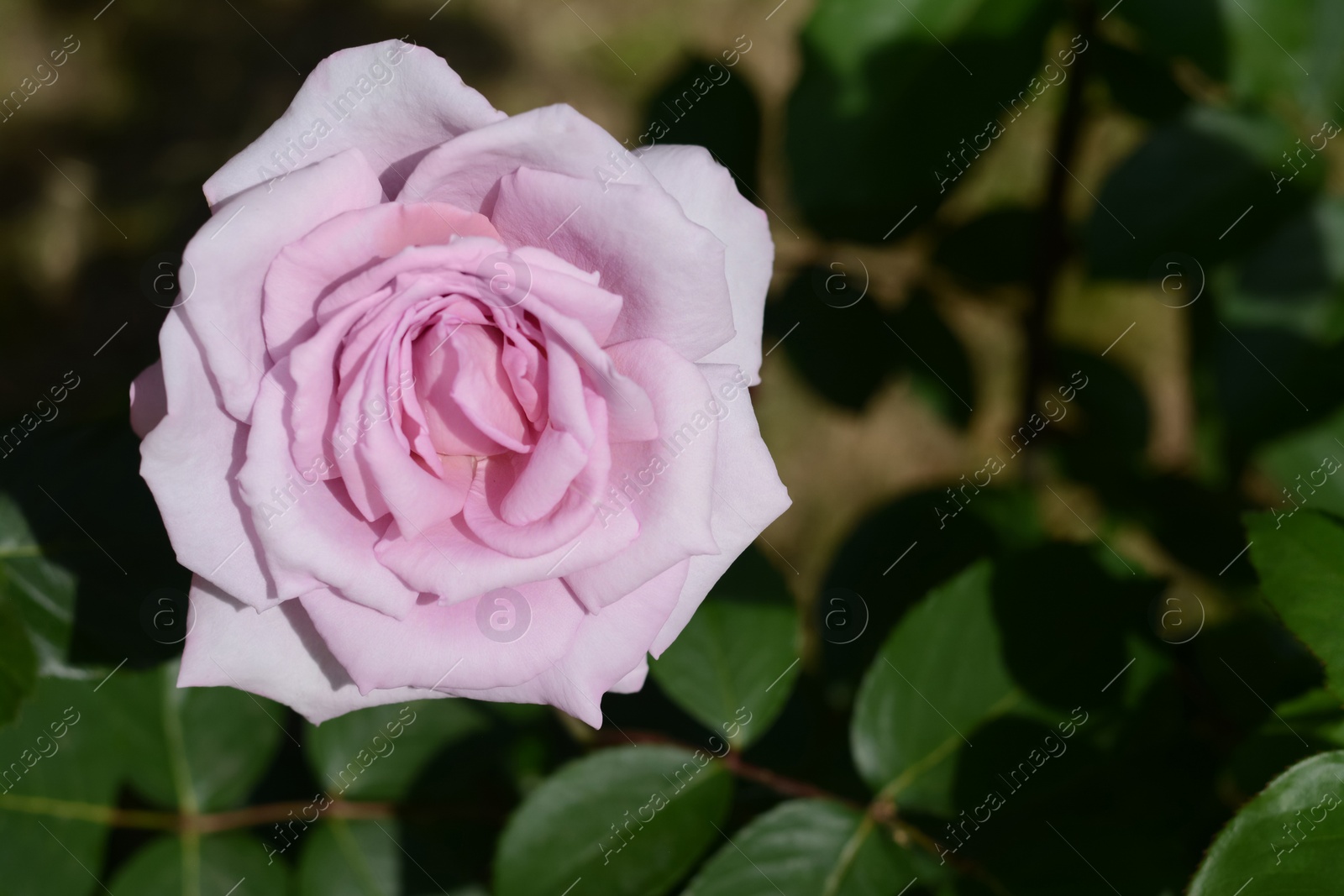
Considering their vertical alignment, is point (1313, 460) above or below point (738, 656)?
below

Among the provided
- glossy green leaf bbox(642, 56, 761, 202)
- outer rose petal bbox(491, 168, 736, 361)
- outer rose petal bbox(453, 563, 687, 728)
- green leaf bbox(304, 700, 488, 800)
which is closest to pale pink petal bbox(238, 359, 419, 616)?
outer rose petal bbox(453, 563, 687, 728)

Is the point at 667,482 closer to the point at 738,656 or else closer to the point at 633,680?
the point at 633,680

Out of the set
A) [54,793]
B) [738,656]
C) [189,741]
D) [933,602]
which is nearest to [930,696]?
[933,602]

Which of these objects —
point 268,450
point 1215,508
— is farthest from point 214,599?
point 1215,508

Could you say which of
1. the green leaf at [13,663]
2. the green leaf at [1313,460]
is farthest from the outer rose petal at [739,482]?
the green leaf at [1313,460]

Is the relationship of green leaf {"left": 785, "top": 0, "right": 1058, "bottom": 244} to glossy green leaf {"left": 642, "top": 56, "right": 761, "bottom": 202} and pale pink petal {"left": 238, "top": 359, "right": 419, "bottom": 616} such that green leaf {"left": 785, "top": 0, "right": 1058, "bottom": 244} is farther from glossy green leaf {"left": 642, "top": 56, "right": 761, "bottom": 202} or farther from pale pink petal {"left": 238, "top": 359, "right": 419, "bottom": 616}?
pale pink petal {"left": 238, "top": 359, "right": 419, "bottom": 616}

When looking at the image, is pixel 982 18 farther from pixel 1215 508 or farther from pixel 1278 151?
pixel 1215 508
